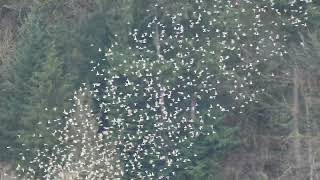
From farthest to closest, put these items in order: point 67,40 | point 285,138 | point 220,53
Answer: point 67,40, point 220,53, point 285,138

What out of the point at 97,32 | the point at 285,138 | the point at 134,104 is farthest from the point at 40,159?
the point at 285,138

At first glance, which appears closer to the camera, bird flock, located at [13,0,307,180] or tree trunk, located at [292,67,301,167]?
tree trunk, located at [292,67,301,167]

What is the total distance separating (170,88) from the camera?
22.7 metres

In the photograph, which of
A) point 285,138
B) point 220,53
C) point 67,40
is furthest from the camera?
point 67,40

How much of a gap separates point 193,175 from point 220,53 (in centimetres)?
370

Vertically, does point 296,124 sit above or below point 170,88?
below

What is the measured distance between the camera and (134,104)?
22.8 metres

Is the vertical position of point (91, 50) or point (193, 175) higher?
point (91, 50)

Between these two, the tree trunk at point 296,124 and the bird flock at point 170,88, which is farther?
the bird flock at point 170,88

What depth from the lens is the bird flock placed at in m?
21.7

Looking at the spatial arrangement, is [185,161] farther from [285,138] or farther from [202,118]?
[285,138]

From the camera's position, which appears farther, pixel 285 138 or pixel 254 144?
pixel 254 144

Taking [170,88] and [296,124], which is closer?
[296,124]

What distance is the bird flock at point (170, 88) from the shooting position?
2170 cm
